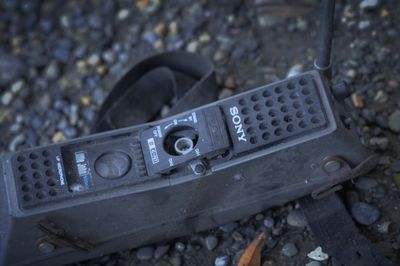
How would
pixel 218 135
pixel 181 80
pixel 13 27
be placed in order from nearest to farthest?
pixel 218 135, pixel 181 80, pixel 13 27

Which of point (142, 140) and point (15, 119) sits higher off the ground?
point (142, 140)

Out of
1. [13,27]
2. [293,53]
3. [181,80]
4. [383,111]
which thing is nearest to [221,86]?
[181,80]

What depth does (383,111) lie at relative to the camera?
71.1 inches

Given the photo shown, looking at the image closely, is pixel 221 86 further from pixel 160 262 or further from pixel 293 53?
pixel 160 262

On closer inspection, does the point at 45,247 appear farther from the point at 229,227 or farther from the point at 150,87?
the point at 150,87

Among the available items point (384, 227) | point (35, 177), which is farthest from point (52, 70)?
point (384, 227)

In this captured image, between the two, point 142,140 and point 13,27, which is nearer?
point 142,140

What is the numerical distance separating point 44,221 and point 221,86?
2.52ft

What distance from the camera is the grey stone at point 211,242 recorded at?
65.7 inches

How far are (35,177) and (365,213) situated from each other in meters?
0.82

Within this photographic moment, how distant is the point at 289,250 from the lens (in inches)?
63.3

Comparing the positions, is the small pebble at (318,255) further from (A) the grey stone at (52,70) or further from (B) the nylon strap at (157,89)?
(A) the grey stone at (52,70)

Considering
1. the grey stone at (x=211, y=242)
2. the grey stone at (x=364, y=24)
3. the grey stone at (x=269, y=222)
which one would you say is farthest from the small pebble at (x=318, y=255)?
the grey stone at (x=364, y=24)

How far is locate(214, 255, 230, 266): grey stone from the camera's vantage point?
1.64 metres
